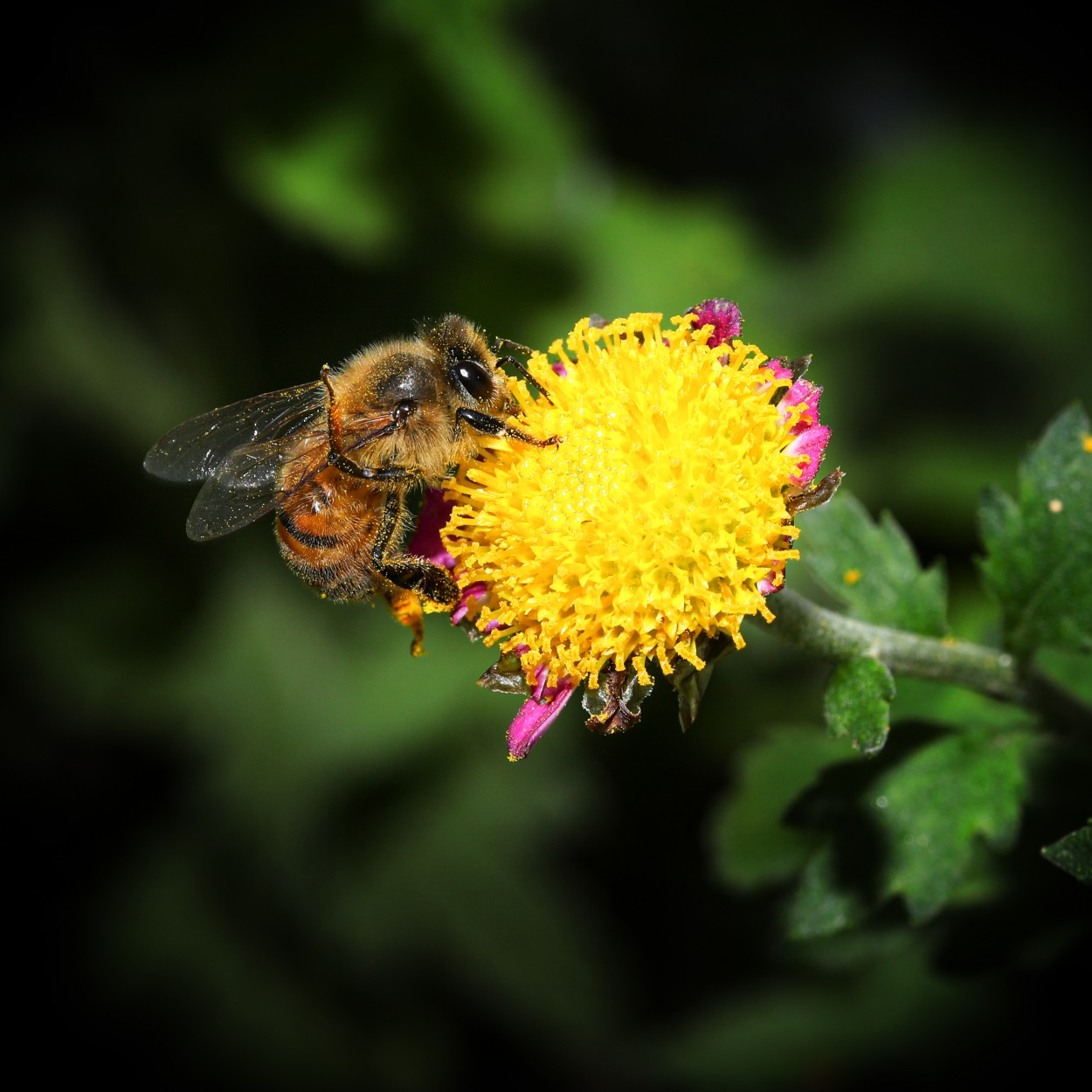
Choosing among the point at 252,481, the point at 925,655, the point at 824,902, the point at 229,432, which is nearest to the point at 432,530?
the point at 252,481

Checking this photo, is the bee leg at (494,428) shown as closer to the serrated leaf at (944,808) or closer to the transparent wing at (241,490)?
the transparent wing at (241,490)

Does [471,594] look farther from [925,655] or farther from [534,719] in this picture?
[925,655]

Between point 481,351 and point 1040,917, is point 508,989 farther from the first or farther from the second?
point 481,351

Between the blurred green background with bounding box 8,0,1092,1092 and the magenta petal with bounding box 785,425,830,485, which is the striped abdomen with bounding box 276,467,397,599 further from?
the blurred green background with bounding box 8,0,1092,1092

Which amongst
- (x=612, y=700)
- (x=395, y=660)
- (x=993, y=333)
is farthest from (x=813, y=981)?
(x=993, y=333)

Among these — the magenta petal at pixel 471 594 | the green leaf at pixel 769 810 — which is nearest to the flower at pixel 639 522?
the magenta petal at pixel 471 594

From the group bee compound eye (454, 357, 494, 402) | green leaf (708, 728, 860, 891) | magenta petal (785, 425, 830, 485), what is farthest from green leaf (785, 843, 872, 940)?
bee compound eye (454, 357, 494, 402)
